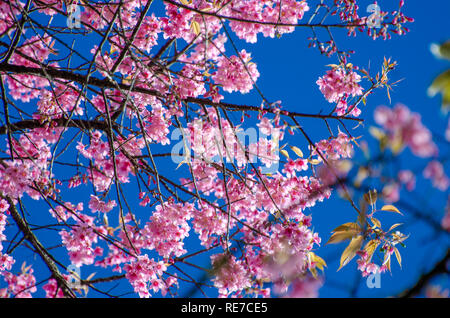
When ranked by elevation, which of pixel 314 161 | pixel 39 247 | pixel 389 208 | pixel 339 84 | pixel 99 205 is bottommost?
pixel 389 208

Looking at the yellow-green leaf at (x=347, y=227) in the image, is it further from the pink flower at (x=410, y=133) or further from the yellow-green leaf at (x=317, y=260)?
the pink flower at (x=410, y=133)

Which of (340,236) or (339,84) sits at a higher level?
(339,84)

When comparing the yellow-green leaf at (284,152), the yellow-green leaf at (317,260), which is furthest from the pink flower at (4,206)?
the yellow-green leaf at (317,260)

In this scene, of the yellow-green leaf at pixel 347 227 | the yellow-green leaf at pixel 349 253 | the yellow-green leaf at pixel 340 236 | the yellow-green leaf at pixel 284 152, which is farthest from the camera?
the yellow-green leaf at pixel 284 152

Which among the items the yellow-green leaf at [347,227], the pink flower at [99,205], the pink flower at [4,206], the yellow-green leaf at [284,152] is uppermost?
the yellow-green leaf at [284,152]

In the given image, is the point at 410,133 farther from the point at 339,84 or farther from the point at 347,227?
the point at 339,84

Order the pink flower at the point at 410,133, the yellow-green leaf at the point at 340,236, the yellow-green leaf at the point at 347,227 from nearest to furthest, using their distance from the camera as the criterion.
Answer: the pink flower at the point at 410,133
the yellow-green leaf at the point at 340,236
the yellow-green leaf at the point at 347,227

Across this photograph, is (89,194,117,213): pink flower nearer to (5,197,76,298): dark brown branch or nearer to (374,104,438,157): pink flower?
(5,197,76,298): dark brown branch

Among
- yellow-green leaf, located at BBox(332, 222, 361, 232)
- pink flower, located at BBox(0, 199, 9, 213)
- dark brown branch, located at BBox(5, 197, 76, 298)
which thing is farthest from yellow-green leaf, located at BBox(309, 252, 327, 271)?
pink flower, located at BBox(0, 199, 9, 213)

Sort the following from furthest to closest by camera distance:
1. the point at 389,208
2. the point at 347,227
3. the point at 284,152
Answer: the point at 284,152, the point at 389,208, the point at 347,227

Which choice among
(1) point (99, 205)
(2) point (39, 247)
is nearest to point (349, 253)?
(1) point (99, 205)

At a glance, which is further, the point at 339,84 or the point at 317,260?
the point at 339,84

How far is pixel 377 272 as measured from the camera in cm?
283

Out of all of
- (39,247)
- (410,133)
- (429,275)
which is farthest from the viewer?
(39,247)
